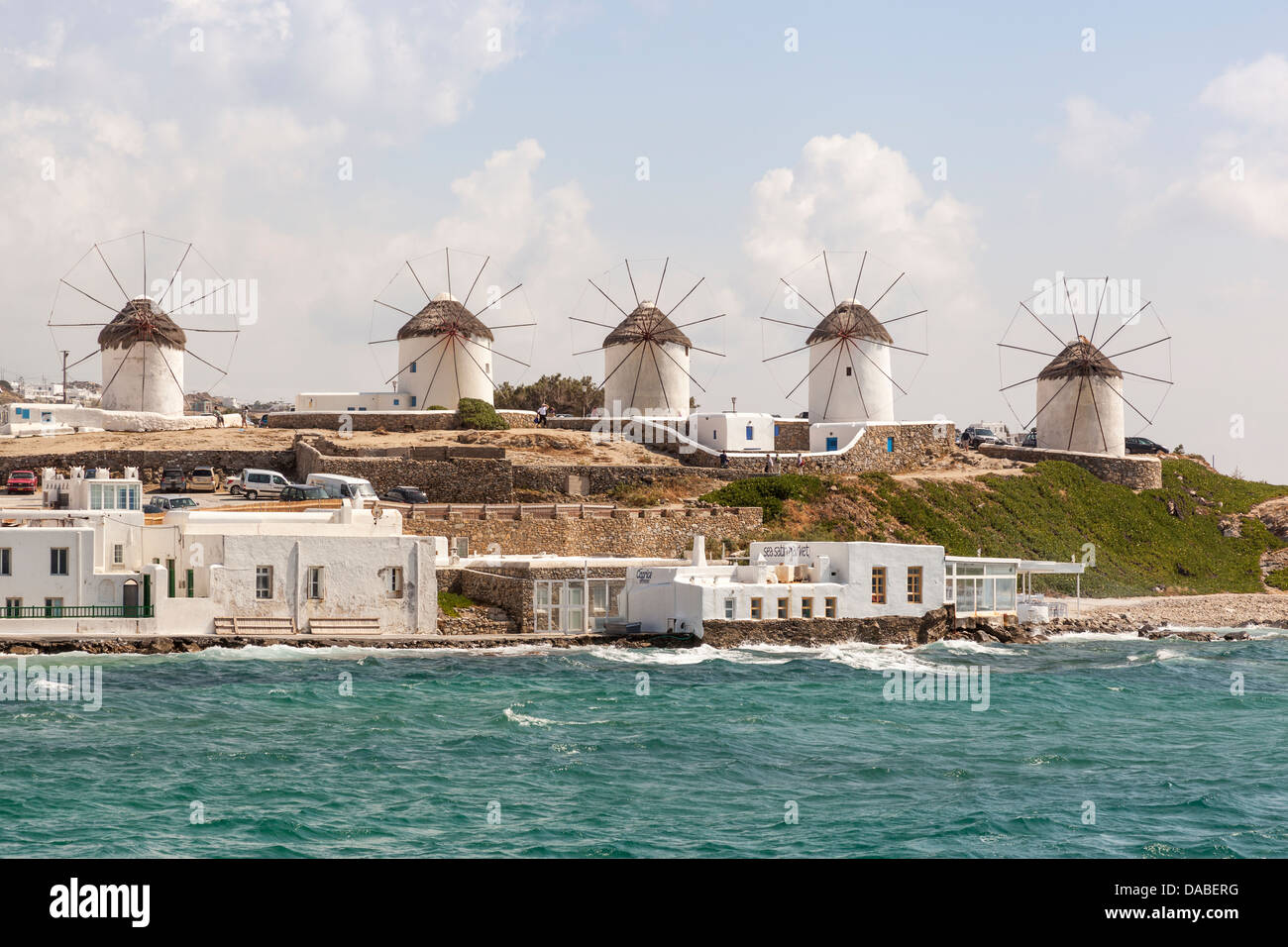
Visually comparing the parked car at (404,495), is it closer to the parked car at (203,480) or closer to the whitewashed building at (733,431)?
the parked car at (203,480)

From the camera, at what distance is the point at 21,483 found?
43.5 meters

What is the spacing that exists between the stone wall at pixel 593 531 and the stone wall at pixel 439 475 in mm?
4737

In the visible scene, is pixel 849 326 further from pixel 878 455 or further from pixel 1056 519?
pixel 1056 519

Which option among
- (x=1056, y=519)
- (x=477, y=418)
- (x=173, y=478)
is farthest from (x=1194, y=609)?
(x=173, y=478)

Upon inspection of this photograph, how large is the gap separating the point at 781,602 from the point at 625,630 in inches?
181

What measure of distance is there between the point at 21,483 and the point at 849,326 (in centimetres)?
3937

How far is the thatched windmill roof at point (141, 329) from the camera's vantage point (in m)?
58.8

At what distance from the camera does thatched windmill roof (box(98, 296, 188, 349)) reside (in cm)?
5878

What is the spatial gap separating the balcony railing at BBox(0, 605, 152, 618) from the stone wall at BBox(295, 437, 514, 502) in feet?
47.2

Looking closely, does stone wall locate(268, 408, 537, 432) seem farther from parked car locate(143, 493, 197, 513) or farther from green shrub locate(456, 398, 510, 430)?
parked car locate(143, 493, 197, 513)
